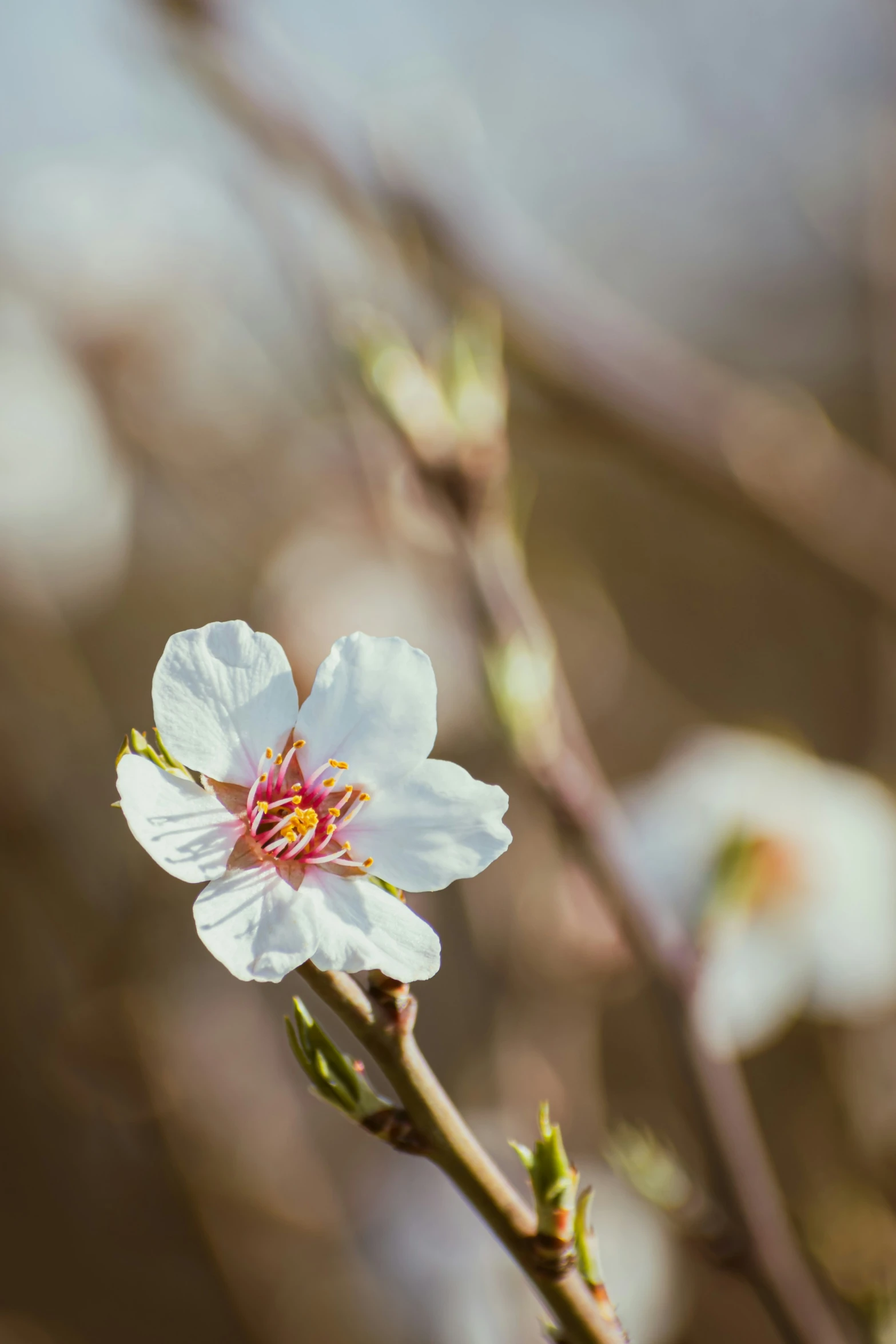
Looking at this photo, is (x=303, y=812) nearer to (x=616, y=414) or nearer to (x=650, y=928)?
(x=650, y=928)

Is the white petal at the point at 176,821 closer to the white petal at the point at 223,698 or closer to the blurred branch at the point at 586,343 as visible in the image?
the white petal at the point at 223,698

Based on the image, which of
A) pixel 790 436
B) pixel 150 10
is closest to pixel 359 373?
pixel 150 10

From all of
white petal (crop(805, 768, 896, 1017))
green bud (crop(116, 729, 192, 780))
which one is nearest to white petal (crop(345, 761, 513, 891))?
green bud (crop(116, 729, 192, 780))

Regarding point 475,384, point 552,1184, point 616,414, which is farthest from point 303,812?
point 616,414

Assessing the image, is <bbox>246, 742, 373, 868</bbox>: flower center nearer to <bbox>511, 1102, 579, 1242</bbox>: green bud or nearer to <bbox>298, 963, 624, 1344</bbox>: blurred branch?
<bbox>298, 963, 624, 1344</bbox>: blurred branch

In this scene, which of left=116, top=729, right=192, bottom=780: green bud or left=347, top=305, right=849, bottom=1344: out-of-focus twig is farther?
left=347, top=305, right=849, bottom=1344: out-of-focus twig

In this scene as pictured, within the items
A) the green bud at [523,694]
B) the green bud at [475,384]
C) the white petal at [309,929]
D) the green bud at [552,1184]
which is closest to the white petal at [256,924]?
the white petal at [309,929]

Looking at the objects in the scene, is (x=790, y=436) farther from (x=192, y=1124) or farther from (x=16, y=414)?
(x=16, y=414)
